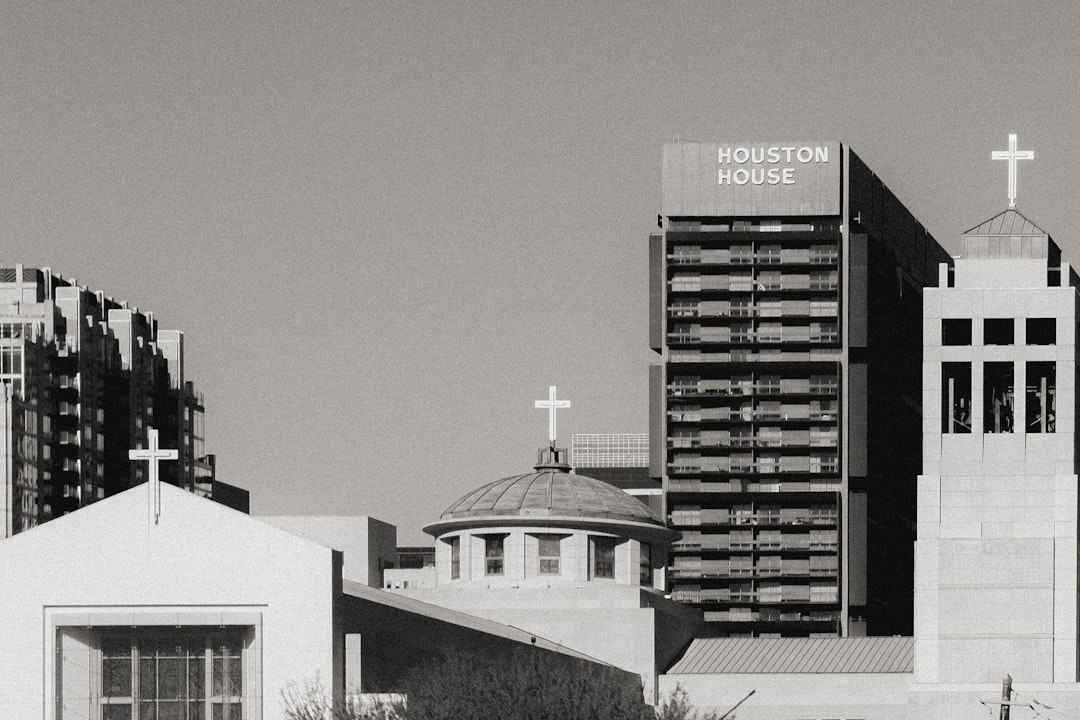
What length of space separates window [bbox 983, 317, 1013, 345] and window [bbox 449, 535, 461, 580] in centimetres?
2680

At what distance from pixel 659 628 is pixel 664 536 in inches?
206

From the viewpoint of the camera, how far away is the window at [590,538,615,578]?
476 ft

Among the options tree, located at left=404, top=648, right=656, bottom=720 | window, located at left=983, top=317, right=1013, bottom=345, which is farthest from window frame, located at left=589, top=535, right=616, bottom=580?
tree, located at left=404, top=648, right=656, bottom=720

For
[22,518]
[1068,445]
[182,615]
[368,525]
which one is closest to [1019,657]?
[1068,445]

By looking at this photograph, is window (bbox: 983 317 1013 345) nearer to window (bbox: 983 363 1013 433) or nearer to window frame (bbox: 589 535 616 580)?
window (bbox: 983 363 1013 433)

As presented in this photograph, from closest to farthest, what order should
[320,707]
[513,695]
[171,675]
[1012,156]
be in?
[320,707], [513,695], [171,675], [1012,156]

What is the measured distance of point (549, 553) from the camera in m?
145

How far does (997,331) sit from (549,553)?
23.5 metres

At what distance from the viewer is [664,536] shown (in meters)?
146

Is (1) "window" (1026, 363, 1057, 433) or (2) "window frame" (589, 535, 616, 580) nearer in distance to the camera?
(1) "window" (1026, 363, 1057, 433)

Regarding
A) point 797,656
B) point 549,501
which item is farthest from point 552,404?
point 797,656

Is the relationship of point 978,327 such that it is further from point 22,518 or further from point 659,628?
point 22,518

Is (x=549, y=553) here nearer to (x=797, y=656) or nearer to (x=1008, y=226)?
(x=797, y=656)

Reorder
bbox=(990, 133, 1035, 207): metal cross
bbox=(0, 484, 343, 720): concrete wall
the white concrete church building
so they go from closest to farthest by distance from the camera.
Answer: bbox=(0, 484, 343, 720): concrete wall → the white concrete church building → bbox=(990, 133, 1035, 207): metal cross
